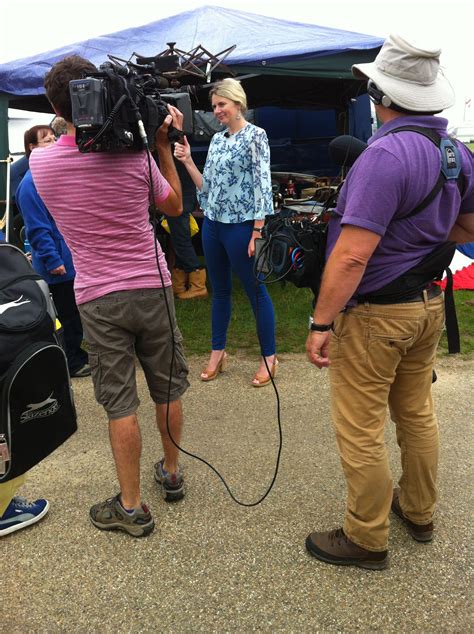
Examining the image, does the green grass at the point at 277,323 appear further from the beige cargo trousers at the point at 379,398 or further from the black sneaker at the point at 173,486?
the beige cargo trousers at the point at 379,398

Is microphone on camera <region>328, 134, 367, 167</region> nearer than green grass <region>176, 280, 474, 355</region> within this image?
Yes

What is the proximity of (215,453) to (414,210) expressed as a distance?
1.84 m

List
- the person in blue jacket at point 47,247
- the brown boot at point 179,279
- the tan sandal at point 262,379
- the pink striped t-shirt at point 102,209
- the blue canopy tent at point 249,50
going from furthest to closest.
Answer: the brown boot at point 179,279, the blue canopy tent at point 249,50, the tan sandal at point 262,379, the person in blue jacket at point 47,247, the pink striped t-shirt at point 102,209

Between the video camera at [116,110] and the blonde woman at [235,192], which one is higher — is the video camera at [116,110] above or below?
above

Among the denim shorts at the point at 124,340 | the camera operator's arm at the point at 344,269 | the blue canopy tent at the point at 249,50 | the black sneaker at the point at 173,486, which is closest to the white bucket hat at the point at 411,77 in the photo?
the camera operator's arm at the point at 344,269

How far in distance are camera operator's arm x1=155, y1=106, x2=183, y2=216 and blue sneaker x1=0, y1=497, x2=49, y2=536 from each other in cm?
151

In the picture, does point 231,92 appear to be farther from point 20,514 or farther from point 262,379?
point 20,514

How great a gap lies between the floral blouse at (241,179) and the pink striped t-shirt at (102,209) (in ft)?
4.26

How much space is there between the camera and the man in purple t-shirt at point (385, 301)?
1.72m

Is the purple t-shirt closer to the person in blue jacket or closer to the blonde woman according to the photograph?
the blonde woman

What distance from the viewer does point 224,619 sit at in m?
1.94

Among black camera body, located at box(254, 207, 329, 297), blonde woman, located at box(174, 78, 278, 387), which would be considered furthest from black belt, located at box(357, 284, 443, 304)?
blonde woman, located at box(174, 78, 278, 387)

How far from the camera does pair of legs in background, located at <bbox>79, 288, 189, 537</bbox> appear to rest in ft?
7.21

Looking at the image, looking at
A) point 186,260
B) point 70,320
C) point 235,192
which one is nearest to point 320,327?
point 235,192
